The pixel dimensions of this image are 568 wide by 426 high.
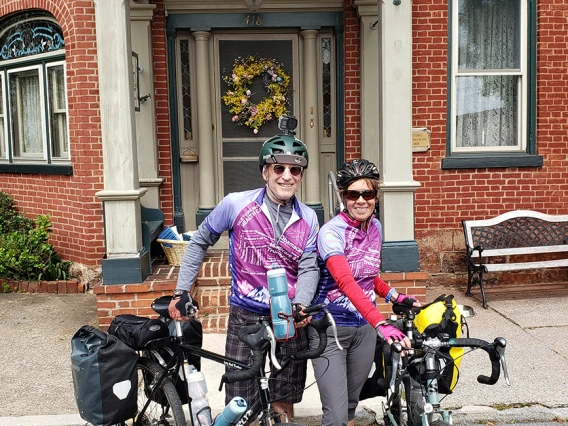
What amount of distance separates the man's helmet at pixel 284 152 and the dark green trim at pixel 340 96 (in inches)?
198

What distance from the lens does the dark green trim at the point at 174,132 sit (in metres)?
8.27

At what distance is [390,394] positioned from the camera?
3621 millimetres

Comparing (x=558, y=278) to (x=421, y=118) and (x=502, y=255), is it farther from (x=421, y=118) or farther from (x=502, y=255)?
(x=421, y=118)

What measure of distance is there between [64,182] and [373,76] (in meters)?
3.92

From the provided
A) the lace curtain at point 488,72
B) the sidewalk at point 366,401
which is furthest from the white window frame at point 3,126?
the lace curtain at point 488,72

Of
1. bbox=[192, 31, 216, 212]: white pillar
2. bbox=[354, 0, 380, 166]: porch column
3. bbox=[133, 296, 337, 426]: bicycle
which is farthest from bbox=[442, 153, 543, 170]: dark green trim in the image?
bbox=[133, 296, 337, 426]: bicycle

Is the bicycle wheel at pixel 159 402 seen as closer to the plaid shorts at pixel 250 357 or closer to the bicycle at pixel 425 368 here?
the plaid shorts at pixel 250 357

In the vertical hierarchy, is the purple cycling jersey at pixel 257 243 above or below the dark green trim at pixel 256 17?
below

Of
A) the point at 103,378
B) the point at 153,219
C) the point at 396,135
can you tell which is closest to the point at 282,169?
the point at 103,378

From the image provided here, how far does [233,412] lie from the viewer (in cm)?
319

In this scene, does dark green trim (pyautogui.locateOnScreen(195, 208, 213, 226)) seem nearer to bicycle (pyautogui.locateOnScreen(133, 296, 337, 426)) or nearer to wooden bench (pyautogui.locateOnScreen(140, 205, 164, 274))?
wooden bench (pyautogui.locateOnScreen(140, 205, 164, 274))

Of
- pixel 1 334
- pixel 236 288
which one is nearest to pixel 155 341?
pixel 236 288

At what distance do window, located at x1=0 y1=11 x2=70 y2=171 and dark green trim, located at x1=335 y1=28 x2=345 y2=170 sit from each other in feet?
10.8

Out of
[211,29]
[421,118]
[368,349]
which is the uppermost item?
[211,29]
